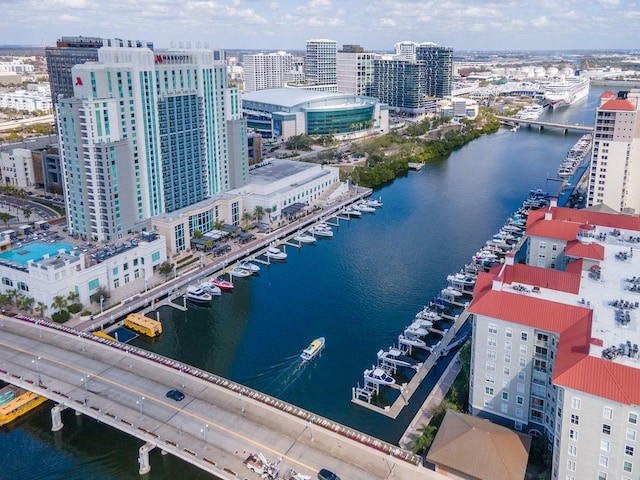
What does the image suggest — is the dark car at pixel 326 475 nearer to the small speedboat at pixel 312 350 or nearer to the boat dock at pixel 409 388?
the boat dock at pixel 409 388

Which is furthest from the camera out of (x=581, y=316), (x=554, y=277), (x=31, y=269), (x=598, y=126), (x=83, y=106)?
(x=598, y=126)

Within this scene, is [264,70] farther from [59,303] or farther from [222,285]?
[59,303]

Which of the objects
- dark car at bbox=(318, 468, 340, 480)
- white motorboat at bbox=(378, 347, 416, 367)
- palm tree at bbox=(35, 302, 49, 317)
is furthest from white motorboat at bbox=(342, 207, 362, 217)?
dark car at bbox=(318, 468, 340, 480)

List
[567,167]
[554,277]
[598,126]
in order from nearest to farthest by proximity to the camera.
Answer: [554,277] < [598,126] < [567,167]

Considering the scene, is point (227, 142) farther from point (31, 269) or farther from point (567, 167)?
point (567, 167)

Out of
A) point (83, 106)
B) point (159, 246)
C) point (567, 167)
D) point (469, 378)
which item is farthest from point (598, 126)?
point (83, 106)
